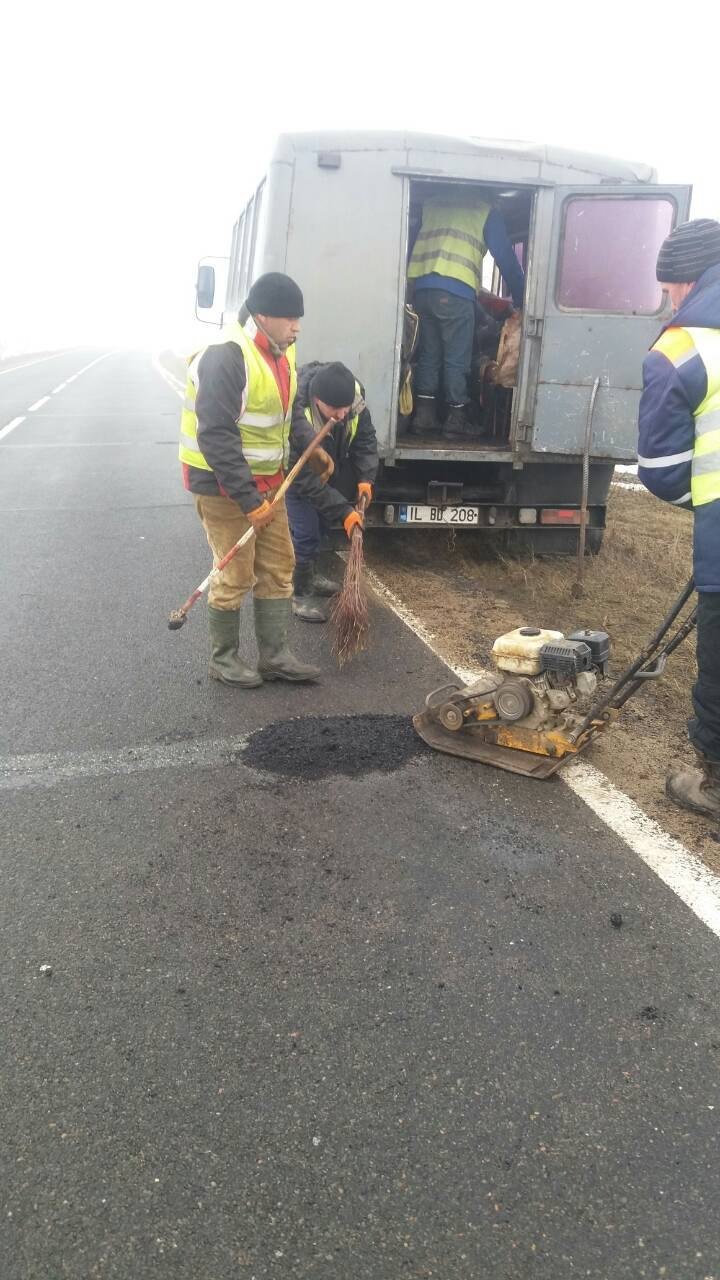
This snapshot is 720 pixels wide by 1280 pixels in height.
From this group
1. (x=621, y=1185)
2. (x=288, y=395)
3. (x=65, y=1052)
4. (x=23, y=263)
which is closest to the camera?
(x=621, y=1185)

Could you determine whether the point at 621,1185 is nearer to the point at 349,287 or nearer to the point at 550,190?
the point at 349,287

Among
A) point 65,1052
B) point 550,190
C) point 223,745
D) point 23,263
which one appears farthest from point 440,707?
point 23,263

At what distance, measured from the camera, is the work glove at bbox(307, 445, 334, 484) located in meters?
4.96

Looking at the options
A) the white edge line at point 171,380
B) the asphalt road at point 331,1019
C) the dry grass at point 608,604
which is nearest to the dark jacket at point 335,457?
the dry grass at point 608,604

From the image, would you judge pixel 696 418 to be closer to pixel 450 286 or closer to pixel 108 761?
pixel 108 761

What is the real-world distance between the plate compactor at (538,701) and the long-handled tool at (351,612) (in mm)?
1107

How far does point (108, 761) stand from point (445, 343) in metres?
4.49

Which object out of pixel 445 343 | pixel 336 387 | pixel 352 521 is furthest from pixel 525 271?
pixel 352 521

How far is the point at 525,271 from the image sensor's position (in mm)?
6012

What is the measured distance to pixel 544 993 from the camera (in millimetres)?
2393

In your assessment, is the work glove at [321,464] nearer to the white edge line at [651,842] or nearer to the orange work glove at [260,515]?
the orange work glove at [260,515]

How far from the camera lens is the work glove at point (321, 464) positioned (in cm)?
496

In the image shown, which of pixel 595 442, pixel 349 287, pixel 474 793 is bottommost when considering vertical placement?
pixel 474 793

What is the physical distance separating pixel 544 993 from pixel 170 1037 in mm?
984
